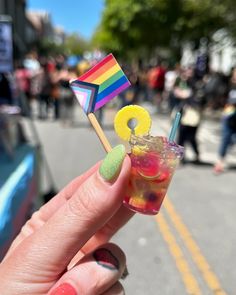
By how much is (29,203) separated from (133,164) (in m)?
2.40

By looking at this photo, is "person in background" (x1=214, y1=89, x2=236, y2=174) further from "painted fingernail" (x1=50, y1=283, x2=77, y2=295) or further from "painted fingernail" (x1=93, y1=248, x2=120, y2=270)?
"painted fingernail" (x1=50, y1=283, x2=77, y2=295)

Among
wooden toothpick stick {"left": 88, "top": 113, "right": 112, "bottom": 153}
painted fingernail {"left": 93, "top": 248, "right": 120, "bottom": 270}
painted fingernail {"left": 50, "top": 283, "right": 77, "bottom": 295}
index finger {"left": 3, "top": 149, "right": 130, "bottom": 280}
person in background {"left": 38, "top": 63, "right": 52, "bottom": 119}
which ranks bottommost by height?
person in background {"left": 38, "top": 63, "right": 52, "bottom": 119}

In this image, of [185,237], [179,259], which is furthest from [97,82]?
[185,237]

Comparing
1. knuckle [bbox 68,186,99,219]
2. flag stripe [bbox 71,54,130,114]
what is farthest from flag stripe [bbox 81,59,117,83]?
knuckle [bbox 68,186,99,219]

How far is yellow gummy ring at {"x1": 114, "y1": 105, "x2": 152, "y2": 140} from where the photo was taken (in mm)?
1211

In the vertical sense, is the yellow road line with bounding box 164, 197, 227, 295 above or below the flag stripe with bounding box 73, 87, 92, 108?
below

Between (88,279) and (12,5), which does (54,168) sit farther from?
(12,5)

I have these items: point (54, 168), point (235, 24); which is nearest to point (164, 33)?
point (235, 24)

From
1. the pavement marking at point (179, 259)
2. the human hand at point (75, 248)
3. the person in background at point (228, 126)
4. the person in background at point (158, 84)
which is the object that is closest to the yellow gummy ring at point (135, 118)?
the human hand at point (75, 248)

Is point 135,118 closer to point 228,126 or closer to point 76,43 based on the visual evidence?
point 228,126

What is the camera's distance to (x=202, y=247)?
4262mm

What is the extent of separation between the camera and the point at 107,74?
3.97 feet

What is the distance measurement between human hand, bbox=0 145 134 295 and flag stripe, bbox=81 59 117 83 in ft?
0.84

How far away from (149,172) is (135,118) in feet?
0.67
